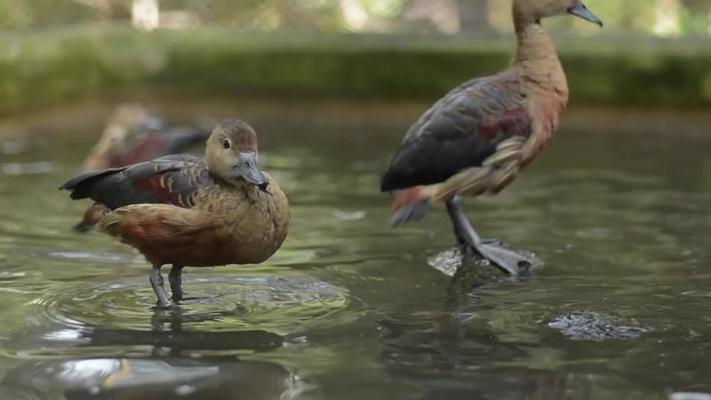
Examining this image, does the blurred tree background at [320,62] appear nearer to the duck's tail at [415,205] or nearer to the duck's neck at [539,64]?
the duck's neck at [539,64]

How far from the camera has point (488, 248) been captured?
19.0ft

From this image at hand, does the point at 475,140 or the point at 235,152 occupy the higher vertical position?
the point at 235,152

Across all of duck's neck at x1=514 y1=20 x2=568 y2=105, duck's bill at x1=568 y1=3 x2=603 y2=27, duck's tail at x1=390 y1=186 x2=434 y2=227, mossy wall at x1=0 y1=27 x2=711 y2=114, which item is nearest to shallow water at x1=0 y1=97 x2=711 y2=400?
duck's tail at x1=390 y1=186 x2=434 y2=227

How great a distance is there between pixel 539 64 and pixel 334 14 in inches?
401

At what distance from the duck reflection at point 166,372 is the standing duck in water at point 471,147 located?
1539mm

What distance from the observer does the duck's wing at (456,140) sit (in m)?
5.92

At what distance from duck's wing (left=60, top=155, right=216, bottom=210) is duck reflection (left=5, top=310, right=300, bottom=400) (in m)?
0.60

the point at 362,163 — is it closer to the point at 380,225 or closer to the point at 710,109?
the point at 380,225

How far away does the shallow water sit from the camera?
4.10 m

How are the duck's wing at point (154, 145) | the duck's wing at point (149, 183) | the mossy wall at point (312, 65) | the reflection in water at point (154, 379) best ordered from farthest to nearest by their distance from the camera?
the mossy wall at point (312, 65), the duck's wing at point (154, 145), the duck's wing at point (149, 183), the reflection in water at point (154, 379)

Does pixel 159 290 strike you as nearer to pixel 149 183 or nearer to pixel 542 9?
pixel 149 183

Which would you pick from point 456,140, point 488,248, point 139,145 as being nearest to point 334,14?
point 139,145

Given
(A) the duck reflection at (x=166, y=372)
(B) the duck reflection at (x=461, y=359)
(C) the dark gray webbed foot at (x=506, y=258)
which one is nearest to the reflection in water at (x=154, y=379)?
(A) the duck reflection at (x=166, y=372)

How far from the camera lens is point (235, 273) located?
5641mm
